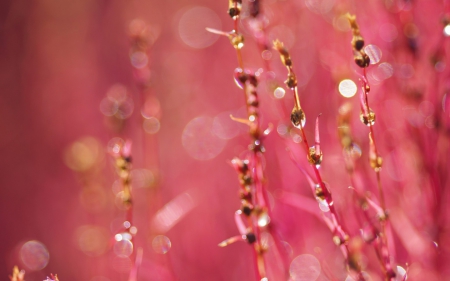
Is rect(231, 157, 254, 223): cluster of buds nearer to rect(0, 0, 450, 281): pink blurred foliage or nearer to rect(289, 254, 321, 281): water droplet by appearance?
rect(0, 0, 450, 281): pink blurred foliage

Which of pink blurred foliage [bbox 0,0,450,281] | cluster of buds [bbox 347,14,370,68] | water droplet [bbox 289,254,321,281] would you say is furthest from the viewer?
water droplet [bbox 289,254,321,281]

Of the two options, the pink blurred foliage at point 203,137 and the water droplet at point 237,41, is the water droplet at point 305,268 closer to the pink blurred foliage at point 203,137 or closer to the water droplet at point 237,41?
the pink blurred foliage at point 203,137

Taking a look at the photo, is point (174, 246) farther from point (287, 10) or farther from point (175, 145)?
point (287, 10)

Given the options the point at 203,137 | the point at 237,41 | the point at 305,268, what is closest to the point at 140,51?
the point at 237,41

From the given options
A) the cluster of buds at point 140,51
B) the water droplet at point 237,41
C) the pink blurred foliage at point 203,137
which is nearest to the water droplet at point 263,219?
the pink blurred foliage at point 203,137

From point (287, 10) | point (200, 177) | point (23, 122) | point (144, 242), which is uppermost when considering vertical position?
point (287, 10)

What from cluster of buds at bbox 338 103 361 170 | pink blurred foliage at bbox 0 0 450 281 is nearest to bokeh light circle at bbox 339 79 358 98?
pink blurred foliage at bbox 0 0 450 281

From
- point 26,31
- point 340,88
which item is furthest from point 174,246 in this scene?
point 26,31
